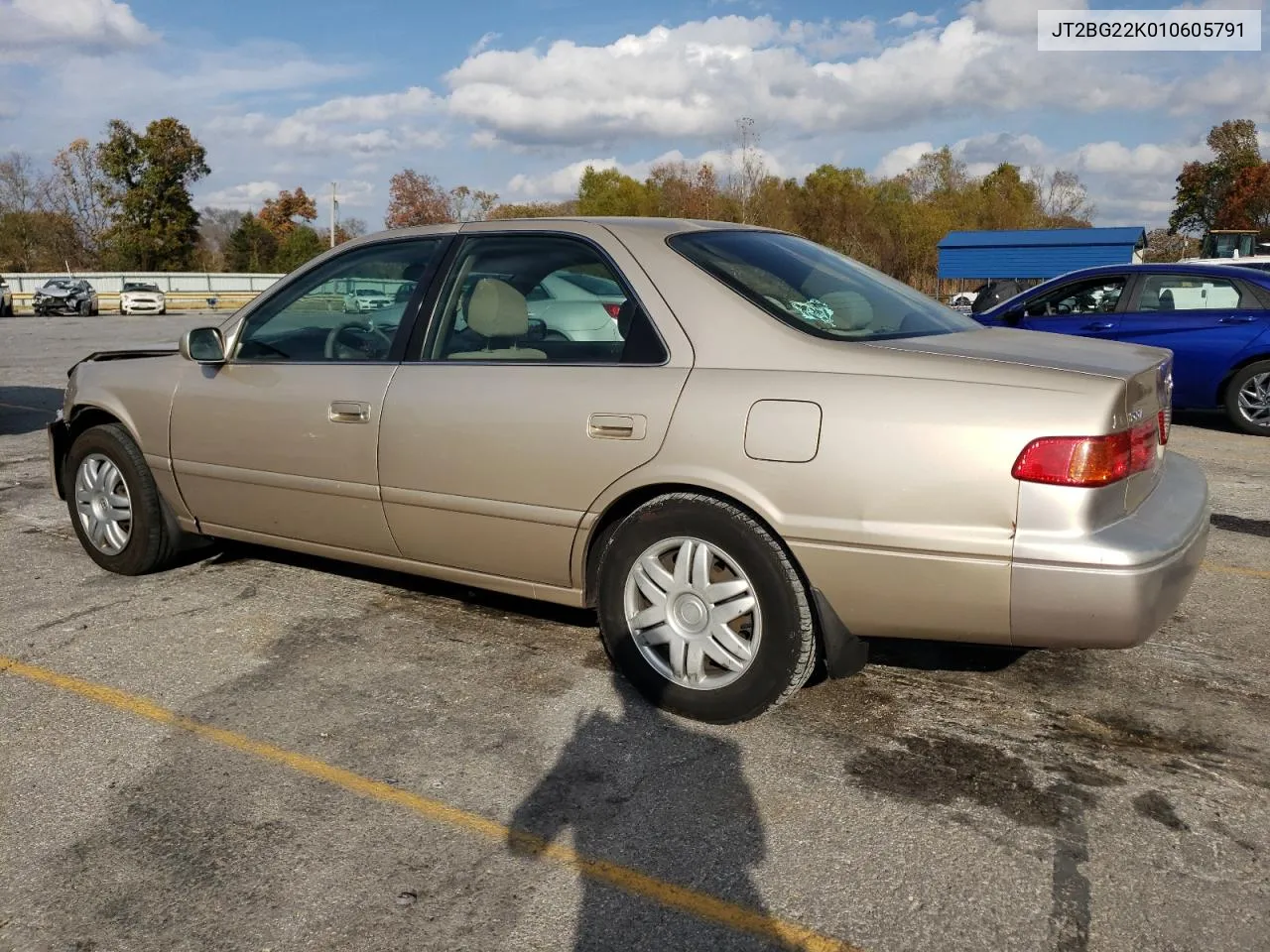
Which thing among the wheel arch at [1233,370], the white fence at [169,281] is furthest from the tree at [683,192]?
the wheel arch at [1233,370]

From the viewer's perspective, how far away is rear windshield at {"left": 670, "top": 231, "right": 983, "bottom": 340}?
3.58 metres

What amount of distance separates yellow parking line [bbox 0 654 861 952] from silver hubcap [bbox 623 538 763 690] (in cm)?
85

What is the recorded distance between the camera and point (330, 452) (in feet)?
13.9

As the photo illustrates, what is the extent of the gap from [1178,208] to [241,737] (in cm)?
8418

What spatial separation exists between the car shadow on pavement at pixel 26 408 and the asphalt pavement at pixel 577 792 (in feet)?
20.3

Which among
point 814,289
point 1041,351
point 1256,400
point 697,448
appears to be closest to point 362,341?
point 697,448

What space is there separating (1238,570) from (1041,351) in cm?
257

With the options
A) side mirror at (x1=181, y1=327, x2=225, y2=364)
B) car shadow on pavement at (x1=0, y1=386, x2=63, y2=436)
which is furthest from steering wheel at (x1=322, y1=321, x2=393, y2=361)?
car shadow on pavement at (x1=0, y1=386, x2=63, y2=436)

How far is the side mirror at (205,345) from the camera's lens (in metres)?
4.59

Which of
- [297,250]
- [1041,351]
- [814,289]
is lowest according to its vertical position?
[1041,351]

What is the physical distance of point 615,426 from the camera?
3.54 m

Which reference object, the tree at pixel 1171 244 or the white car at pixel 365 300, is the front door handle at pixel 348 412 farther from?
the tree at pixel 1171 244

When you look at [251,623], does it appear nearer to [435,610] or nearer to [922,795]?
[435,610]

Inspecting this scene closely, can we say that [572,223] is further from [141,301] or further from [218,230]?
[218,230]
